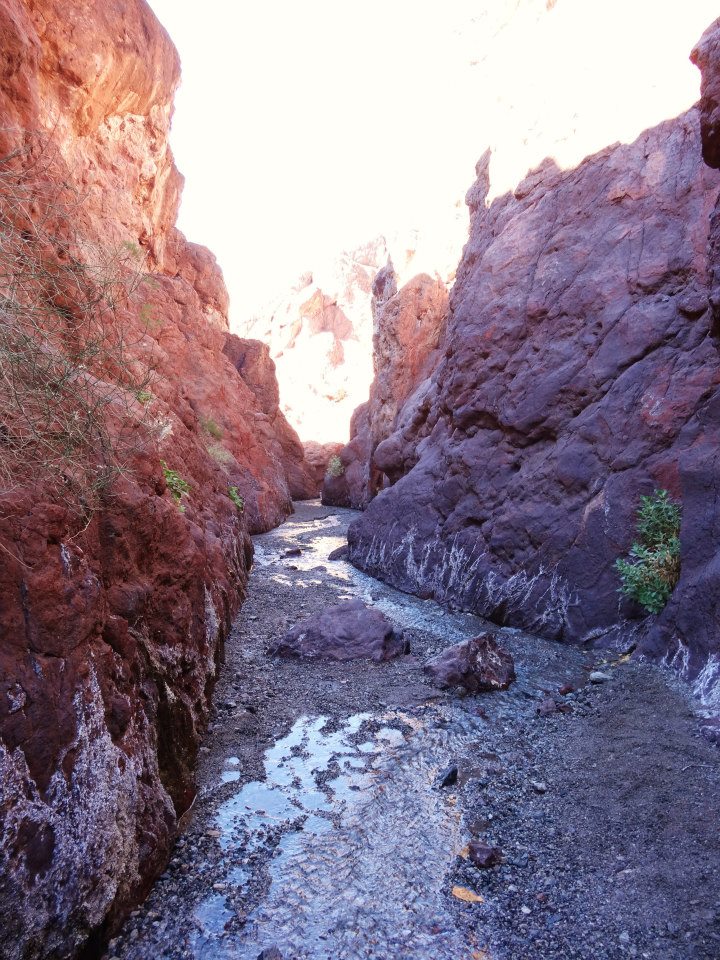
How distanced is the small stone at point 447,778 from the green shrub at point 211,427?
40.9 ft

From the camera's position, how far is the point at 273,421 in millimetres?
28188

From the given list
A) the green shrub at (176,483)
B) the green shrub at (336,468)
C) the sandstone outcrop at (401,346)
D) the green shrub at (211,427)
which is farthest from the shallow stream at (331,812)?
the green shrub at (336,468)

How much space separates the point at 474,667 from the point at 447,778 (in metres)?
1.76

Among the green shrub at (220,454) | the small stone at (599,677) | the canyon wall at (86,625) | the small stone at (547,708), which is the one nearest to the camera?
the canyon wall at (86,625)

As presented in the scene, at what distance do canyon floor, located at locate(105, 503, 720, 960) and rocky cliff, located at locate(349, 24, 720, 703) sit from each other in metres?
1.14

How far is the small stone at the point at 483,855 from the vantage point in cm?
374

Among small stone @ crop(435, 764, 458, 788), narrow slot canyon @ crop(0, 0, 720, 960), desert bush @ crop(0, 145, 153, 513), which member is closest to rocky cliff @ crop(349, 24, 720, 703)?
narrow slot canyon @ crop(0, 0, 720, 960)

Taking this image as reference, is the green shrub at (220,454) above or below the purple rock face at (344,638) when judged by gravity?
above

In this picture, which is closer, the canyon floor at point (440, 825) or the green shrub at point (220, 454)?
the canyon floor at point (440, 825)

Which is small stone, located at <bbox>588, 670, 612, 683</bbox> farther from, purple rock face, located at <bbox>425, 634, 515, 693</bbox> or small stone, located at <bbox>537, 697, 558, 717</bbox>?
purple rock face, located at <bbox>425, 634, 515, 693</bbox>

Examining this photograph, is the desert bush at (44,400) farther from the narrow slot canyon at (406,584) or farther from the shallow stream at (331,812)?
the shallow stream at (331,812)

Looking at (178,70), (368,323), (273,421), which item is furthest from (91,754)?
(368,323)

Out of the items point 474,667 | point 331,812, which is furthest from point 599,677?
point 331,812

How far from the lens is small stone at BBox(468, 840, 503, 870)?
3742 mm
